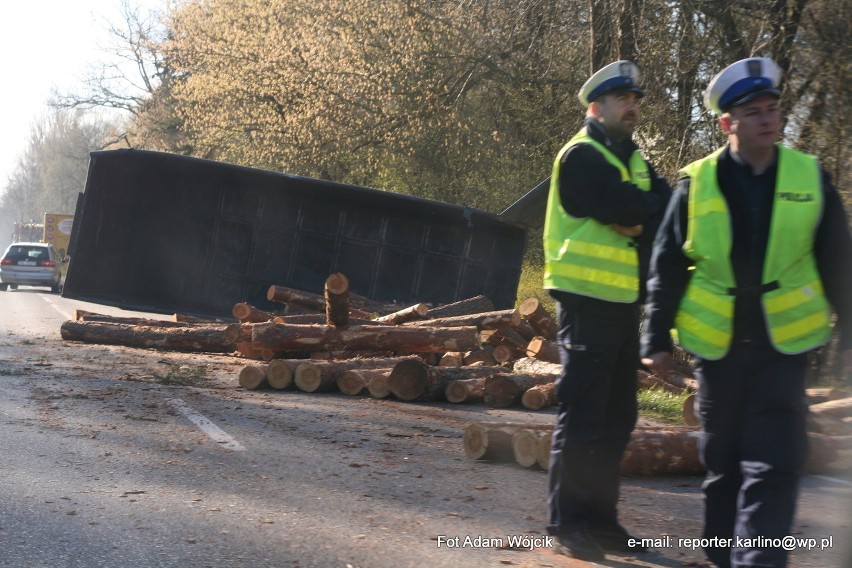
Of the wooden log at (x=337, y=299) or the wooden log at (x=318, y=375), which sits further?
the wooden log at (x=337, y=299)

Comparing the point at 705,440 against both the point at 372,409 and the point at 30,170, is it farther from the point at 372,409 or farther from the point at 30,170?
the point at 30,170

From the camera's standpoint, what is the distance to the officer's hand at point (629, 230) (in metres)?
4.76

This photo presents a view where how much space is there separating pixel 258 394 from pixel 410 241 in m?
7.62

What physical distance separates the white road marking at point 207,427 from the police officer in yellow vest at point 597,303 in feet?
10.6

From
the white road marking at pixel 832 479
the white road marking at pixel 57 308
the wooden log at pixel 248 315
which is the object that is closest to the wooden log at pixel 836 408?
the white road marking at pixel 832 479

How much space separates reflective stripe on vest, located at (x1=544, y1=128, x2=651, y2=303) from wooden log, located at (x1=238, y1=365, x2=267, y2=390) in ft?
21.8

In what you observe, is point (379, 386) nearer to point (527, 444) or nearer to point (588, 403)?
point (527, 444)

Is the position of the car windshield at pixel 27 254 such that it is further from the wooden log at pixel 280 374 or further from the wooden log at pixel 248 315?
the wooden log at pixel 280 374

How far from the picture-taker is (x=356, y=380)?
10766mm

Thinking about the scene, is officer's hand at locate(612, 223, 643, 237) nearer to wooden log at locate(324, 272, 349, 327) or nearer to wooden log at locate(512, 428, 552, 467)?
wooden log at locate(512, 428, 552, 467)

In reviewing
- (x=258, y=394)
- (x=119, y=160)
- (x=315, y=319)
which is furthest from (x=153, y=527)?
(x=119, y=160)

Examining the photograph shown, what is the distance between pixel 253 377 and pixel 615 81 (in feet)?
23.0

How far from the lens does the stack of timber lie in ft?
21.6

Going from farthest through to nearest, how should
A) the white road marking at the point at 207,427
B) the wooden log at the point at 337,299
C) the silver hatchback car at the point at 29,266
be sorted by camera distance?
the silver hatchback car at the point at 29,266 → the wooden log at the point at 337,299 → the white road marking at the point at 207,427
